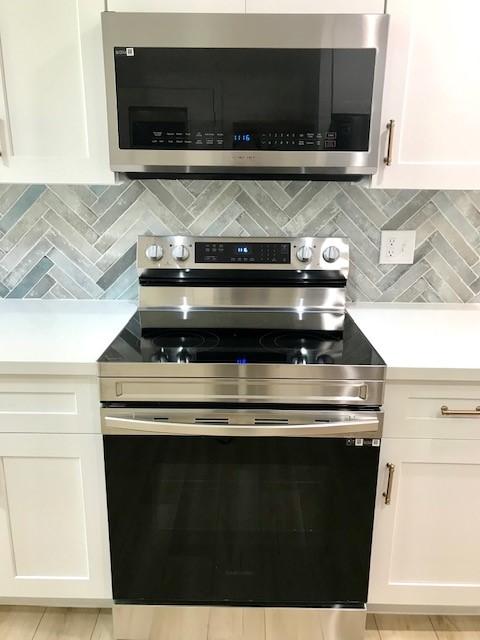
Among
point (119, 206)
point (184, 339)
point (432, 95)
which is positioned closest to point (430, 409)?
point (184, 339)

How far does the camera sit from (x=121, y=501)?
4.79 feet

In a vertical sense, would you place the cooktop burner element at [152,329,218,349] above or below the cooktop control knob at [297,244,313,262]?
below

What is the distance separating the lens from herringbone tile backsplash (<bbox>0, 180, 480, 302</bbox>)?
1.87 meters

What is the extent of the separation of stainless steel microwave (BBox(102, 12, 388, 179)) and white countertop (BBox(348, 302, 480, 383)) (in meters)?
0.51

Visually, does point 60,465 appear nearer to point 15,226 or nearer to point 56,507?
point 56,507

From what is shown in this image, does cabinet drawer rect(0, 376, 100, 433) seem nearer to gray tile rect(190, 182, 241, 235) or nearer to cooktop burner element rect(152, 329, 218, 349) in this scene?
cooktop burner element rect(152, 329, 218, 349)

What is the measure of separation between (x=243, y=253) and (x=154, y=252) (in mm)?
305

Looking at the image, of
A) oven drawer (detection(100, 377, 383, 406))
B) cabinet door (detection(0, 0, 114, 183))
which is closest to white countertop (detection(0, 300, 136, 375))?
oven drawer (detection(100, 377, 383, 406))

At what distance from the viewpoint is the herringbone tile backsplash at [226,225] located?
1873mm

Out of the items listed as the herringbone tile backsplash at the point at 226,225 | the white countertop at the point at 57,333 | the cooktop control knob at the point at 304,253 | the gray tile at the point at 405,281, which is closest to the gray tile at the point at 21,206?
the herringbone tile backsplash at the point at 226,225

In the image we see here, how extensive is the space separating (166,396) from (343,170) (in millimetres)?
821

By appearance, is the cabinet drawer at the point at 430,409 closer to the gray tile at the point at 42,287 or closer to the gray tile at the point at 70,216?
the gray tile at the point at 70,216

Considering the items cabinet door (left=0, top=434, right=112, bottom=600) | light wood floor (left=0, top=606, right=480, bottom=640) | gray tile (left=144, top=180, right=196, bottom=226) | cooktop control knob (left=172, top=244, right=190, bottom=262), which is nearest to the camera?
cabinet door (left=0, top=434, right=112, bottom=600)

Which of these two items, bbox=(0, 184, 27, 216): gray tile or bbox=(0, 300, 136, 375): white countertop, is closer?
bbox=(0, 300, 136, 375): white countertop
